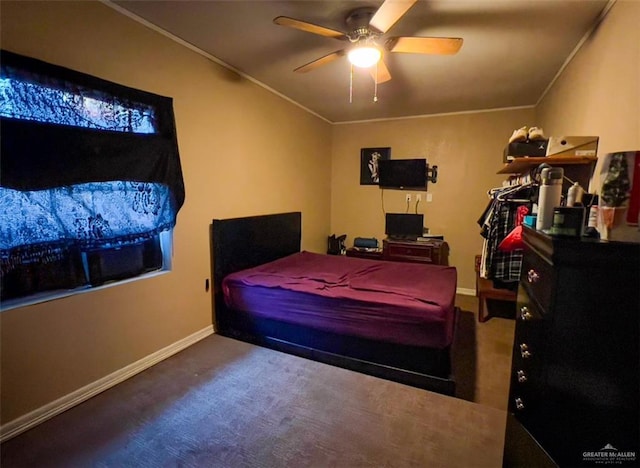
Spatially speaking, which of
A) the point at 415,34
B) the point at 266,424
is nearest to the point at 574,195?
the point at 415,34

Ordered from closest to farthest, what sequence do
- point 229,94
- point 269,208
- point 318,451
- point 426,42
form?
point 318,451 → point 426,42 → point 229,94 → point 269,208

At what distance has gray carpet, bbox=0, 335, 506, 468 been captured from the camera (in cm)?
158

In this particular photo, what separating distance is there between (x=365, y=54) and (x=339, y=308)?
181 cm

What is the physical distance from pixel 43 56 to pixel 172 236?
133 cm

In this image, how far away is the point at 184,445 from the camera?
166 cm

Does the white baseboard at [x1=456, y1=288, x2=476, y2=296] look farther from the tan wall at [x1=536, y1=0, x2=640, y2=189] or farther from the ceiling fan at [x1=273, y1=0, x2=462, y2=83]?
the ceiling fan at [x1=273, y1=0, x2=462, y2=83]

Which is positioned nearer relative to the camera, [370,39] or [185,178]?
[370,39]

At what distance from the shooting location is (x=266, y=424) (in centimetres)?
181

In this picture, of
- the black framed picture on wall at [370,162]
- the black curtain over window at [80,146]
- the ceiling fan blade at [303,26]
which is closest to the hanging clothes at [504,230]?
the ceiling fan blade at [303,26]

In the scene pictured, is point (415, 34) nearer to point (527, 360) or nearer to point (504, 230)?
point (504, 230)

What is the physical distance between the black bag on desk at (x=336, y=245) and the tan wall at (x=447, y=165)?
14.8 inches

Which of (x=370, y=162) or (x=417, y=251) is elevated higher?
(x=370, y=162)

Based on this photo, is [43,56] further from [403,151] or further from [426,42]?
[403,151]

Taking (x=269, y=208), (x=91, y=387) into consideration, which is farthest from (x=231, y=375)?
(x=269, y=208)
